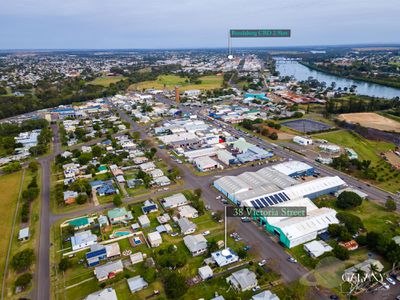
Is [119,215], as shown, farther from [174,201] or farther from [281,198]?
[281,198]

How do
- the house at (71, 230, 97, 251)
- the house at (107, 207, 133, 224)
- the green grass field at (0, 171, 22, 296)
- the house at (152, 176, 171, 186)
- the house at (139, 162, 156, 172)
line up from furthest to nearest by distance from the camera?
the house at (139, 162, 156, 172) → the house at (152, 176, 171, 186) → the house at (107, 207, 133, 224) → the green grass field at (0, 171, 22, 296) → the house at (71, 230, 97, 251)

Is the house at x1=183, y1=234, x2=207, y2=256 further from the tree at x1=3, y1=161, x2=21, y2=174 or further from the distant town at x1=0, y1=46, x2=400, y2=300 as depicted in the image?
the tree at x1=3, y1=161, x2=21, y2=174

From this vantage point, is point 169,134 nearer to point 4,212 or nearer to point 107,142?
point 107,142

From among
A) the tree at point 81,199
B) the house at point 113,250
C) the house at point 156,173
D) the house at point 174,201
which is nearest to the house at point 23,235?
the tree at point 81,199

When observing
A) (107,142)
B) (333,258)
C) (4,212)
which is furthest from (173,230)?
(107,142)

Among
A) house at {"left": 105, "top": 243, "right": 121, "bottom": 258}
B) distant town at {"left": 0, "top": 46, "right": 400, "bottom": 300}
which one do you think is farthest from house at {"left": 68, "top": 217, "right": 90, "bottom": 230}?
house at {"left": 105, "top": 243, "right": 121, "bottom": 258}

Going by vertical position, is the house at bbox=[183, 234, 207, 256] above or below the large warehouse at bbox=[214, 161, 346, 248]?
below
